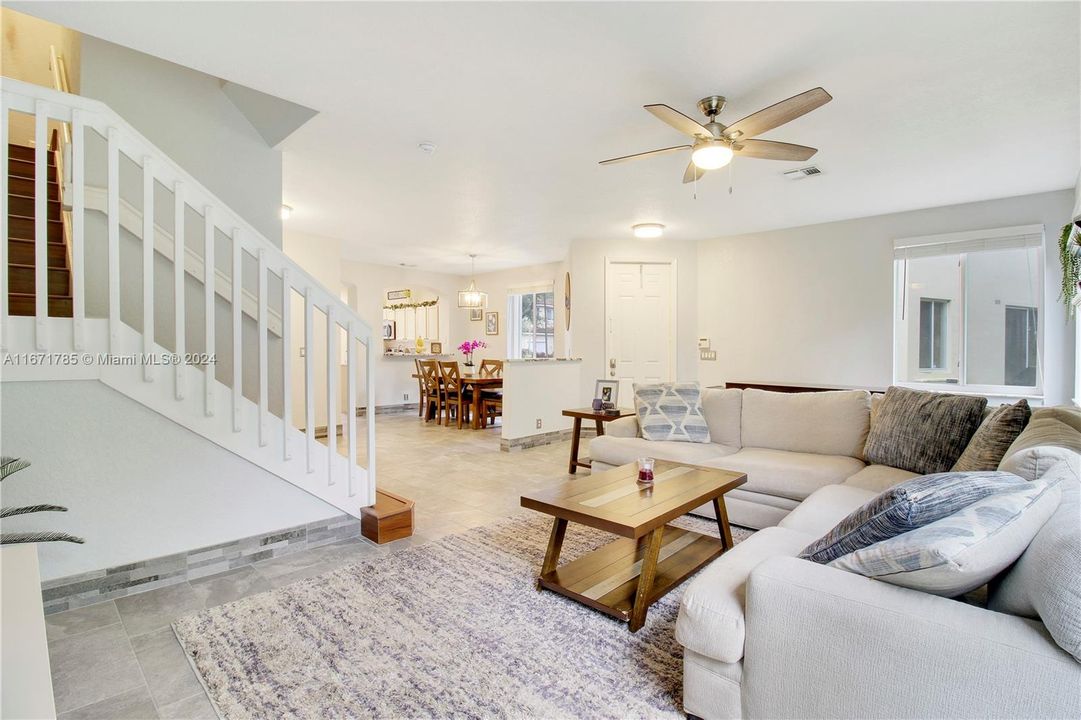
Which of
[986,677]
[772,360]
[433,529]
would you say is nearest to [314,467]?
[433,529]

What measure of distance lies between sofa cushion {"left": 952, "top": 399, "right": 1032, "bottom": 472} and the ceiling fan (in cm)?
165

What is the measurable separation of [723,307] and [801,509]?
4.59 meters

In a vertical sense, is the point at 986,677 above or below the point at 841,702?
above

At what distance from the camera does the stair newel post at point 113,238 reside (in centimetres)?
229

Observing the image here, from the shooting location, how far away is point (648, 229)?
5914 mm

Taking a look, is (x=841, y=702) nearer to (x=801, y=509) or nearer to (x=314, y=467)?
(x=801, y=509)

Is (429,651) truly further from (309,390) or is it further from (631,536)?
(309,390)

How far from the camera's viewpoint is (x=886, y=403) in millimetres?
3295

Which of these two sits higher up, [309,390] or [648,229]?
[648,229]

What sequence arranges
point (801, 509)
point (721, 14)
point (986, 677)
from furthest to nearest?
point (801, 509), point (721, 14), point (986, 677)

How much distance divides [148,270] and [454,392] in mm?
5150

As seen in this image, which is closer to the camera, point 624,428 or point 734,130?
point 734,130

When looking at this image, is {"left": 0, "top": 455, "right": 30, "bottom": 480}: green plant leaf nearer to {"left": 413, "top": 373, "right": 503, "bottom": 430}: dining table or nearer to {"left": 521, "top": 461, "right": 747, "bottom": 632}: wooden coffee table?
{"left": 521, "top": 461, "right": 747, "bottom": 632}: wooden coffee table

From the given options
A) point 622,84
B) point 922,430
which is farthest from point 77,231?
point 922,430
